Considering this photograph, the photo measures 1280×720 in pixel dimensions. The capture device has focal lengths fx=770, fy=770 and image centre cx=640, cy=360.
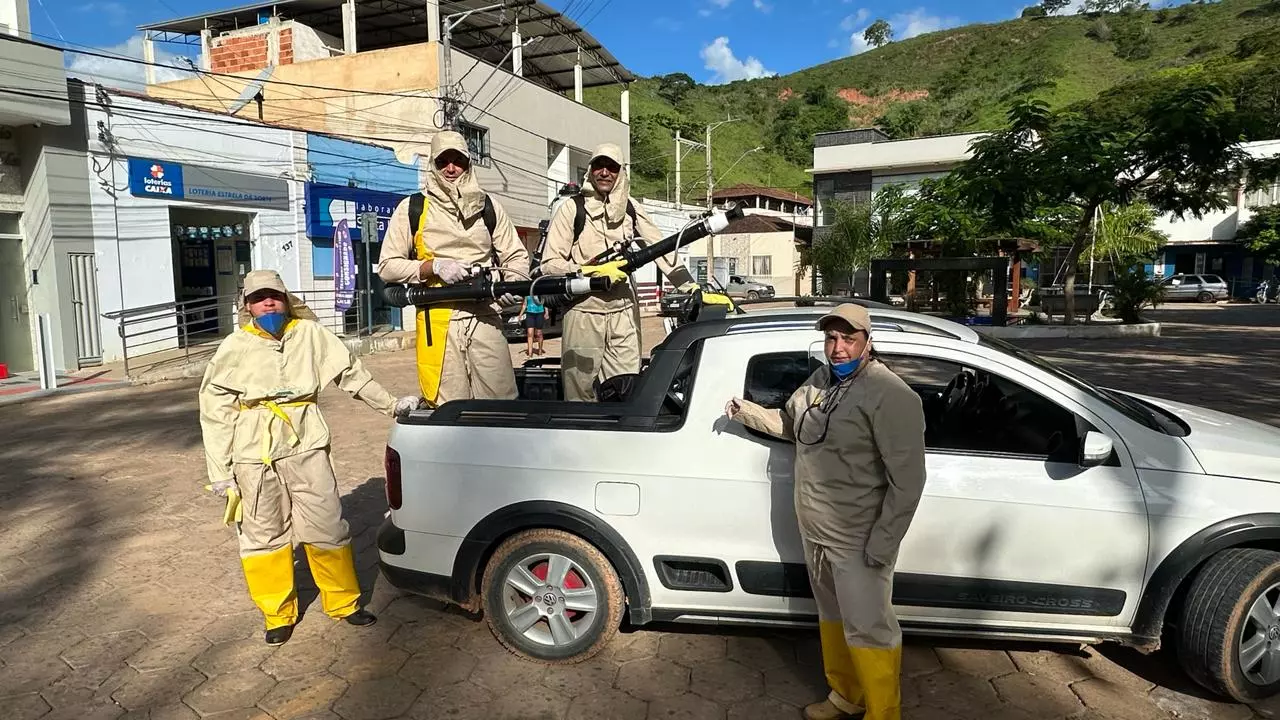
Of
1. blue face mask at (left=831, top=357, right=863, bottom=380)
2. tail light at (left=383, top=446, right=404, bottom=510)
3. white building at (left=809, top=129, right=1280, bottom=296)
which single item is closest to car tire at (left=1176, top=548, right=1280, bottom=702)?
blue face mask at (left=831, top=357, right=863, bottom=380)

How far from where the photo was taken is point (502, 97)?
23156 millimetres

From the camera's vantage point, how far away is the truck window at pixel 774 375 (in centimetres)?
315

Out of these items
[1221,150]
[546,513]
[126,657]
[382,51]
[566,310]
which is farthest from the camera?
[382,51]

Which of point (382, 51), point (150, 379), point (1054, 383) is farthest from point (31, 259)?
point (1054, 383)

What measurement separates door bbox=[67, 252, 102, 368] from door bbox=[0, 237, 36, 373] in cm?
72

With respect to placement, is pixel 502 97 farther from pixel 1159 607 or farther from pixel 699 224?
pixel 1159 607

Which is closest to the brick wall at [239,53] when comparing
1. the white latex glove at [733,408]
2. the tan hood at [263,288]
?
the tan hood at [263,288]

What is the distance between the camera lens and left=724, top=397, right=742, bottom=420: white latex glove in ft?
9.54

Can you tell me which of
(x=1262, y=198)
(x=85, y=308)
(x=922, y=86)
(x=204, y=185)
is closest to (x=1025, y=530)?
(x=85, y=308)

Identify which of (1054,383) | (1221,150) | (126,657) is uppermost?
(1221,150)

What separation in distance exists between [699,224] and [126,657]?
3.40 metres

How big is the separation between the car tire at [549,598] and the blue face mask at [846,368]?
1252 mm

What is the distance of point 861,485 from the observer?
2545mm

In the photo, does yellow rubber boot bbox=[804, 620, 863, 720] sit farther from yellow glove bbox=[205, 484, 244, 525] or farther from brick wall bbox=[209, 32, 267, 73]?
brick wall bbox=[209, 32, 267, 73]
